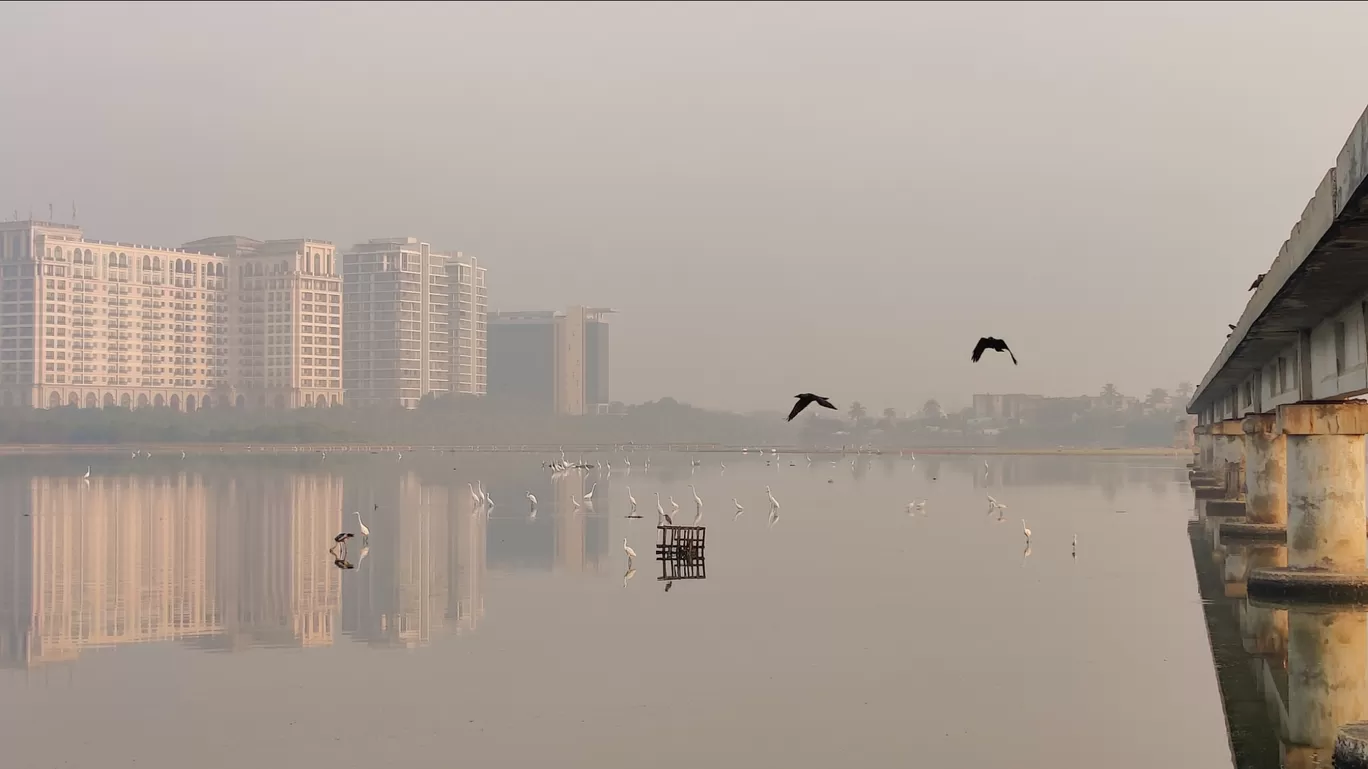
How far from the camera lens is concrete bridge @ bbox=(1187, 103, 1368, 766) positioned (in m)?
20.7

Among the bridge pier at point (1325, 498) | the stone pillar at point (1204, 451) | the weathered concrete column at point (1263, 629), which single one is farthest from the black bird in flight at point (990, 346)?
the stone pillar at point (1204, 451)

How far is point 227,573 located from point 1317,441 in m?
30.3

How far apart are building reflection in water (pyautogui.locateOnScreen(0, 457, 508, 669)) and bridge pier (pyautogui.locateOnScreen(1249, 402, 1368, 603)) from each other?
19.5 meters

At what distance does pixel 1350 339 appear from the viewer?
28.5 metres

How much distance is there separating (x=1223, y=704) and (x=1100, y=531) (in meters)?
38.8

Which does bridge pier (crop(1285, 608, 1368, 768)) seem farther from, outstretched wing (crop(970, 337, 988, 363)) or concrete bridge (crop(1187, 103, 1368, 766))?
outstretched wing (crop(970, 337, 988, 363))

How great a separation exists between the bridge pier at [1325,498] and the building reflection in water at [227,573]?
19.5 m

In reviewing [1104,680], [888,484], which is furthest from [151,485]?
[1104,680]

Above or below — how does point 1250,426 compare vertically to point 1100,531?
above

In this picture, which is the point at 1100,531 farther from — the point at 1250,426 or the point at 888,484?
the point at 888,484

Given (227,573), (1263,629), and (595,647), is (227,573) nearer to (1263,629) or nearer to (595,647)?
(595,647)

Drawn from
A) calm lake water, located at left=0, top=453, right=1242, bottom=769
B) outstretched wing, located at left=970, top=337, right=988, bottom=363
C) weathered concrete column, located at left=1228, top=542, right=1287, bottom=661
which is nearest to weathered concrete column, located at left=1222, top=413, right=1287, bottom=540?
calm lake water, located at left=0, top=453, right=1242, bottom=769

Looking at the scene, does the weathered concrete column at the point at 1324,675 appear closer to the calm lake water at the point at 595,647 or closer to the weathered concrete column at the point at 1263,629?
the weathered concrete column at the point at 1263,629

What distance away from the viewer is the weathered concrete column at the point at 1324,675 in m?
23.0
